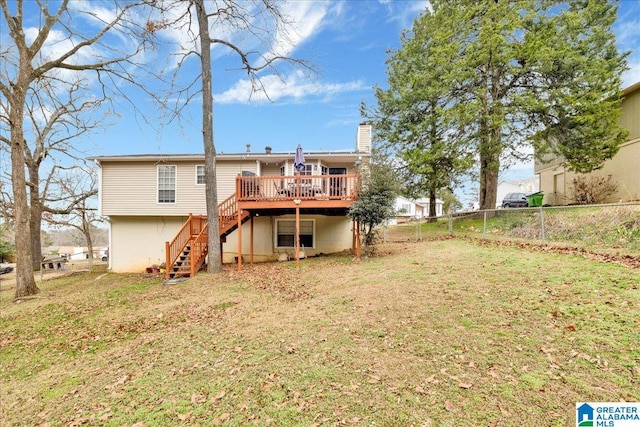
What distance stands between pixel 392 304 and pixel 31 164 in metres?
22.3

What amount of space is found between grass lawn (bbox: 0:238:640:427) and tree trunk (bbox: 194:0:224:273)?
126 inches

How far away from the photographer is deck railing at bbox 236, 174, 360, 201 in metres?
10.8

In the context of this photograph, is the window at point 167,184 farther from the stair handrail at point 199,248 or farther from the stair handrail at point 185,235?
the stair handrail at point 199,248

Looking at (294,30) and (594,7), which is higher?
(594,7)

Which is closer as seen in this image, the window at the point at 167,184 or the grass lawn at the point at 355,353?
the grass lawn at the point at 355,353

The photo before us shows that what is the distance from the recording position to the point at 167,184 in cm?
1385

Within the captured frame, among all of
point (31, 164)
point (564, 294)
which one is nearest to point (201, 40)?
point (564, 294)

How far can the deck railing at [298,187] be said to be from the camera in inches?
426

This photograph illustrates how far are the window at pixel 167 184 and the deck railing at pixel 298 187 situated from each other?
14.9 ft

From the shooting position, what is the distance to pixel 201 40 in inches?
428

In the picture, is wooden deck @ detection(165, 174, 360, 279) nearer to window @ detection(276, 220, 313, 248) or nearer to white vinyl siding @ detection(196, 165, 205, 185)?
window @ detection(276, 220, 313, 248)

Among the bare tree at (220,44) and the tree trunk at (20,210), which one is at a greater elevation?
the bare tree at (220,44)

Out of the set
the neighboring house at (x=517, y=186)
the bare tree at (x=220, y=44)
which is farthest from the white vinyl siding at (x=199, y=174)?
the neighboring house at (x=517, y=186)

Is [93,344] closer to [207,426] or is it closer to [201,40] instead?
[207,426]
